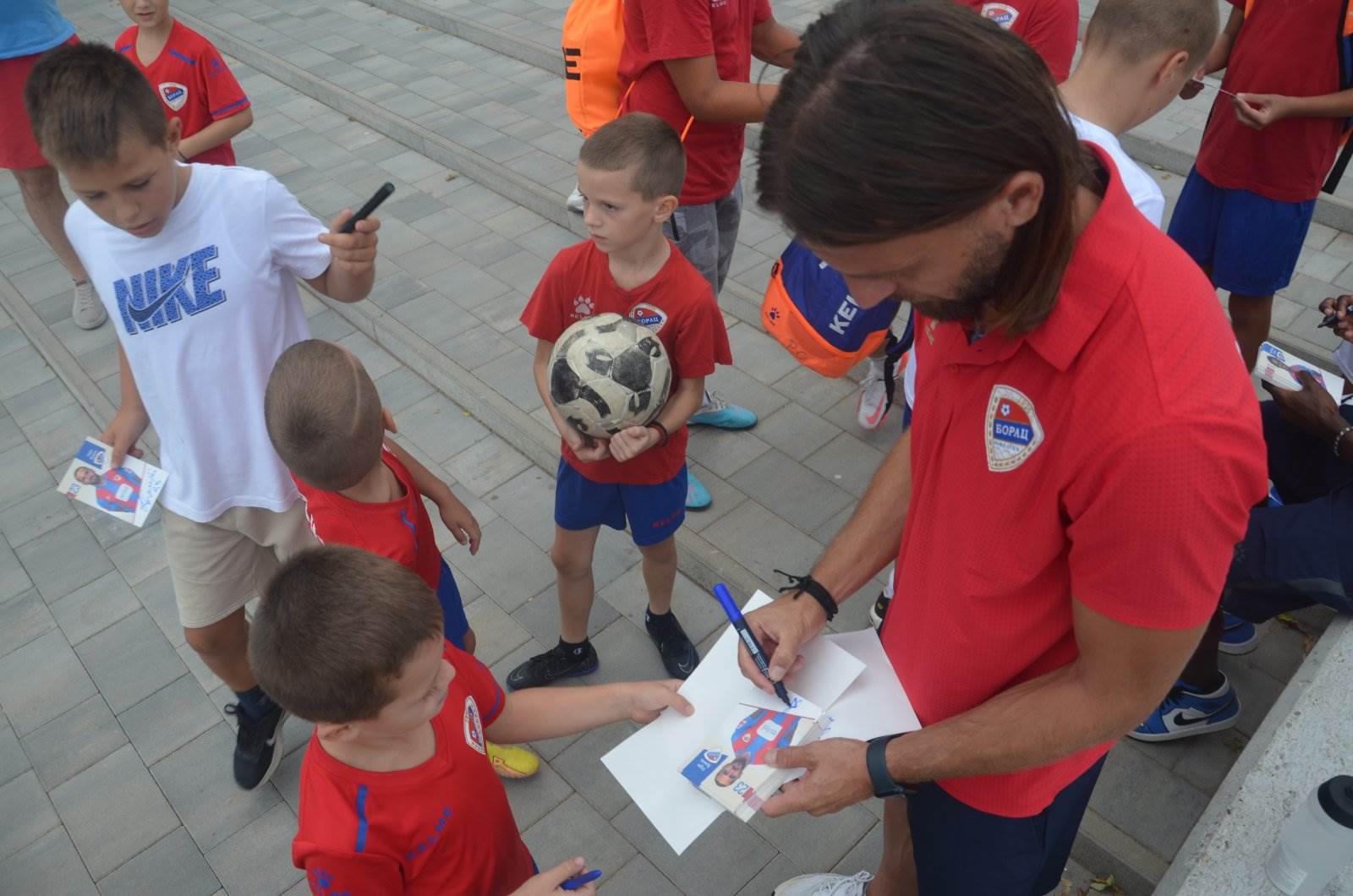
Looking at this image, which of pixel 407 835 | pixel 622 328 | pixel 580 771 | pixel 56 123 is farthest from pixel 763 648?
pixel 56 123

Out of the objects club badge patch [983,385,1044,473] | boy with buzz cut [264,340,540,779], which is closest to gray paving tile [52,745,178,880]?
boy with buzz cut [264,340,540,779]

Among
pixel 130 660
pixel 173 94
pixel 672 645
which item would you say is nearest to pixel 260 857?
pixel 130 660

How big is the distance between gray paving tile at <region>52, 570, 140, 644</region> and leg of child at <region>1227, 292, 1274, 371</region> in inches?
206

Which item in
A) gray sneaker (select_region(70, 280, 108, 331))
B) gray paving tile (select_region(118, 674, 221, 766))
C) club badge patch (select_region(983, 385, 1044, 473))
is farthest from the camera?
gray sneaker (select_region(70, 280, 108, 331))

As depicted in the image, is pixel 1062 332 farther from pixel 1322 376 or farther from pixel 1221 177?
pixel 1221 177

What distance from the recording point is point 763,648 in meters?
2.01

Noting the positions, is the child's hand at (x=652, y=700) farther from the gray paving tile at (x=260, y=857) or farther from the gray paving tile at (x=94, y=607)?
the gray paving tile at (x=94, y=607)

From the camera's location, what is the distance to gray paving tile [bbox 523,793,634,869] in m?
2.99

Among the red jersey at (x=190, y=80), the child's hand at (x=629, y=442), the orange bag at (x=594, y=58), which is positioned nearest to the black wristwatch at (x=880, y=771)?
the child's hand at (x=629, y=442)

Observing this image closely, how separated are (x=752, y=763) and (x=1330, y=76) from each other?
12.6 ft

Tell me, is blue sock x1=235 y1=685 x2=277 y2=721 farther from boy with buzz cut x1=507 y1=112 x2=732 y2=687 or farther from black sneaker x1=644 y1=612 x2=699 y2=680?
black sneaker x1=644 y1=612 x2=699 y2=680

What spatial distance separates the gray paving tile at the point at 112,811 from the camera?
3105mm

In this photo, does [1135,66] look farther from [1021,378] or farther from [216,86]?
[216,86]

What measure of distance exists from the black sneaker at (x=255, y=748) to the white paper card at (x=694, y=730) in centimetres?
187
